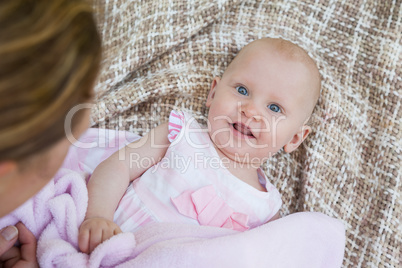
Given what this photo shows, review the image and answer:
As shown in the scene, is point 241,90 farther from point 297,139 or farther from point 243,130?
point 297,139

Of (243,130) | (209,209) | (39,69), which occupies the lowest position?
(209,209)

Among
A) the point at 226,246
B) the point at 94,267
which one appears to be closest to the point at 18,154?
the point at 94,267

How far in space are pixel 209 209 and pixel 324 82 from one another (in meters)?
0.57

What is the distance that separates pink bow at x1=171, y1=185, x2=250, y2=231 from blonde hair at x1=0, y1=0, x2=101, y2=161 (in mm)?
676

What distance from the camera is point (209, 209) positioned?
3.91 ft

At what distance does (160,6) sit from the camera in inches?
53.4

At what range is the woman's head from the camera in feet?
1.49

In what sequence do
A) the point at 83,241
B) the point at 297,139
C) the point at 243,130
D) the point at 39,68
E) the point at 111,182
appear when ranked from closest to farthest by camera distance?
the point at 39,68
the point at 83,241
the point at 111,182
the point at 243,130
the point at 297,139

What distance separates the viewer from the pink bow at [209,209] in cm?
118

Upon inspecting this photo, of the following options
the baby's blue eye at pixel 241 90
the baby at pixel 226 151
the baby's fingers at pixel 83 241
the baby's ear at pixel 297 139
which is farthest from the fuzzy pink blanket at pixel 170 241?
the baby's blue eye at pixel 241 90

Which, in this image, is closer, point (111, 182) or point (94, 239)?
point (94, 239)

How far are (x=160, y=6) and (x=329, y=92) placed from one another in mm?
624

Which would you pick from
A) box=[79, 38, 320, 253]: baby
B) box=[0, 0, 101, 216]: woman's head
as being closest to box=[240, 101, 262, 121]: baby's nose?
box=[79, 38, 320, 253]: baby

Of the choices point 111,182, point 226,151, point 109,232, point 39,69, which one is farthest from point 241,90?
point 39,69
